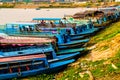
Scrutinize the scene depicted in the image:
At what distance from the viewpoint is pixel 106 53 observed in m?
21.3

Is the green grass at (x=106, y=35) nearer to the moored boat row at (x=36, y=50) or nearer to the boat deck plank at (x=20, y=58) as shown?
the moored boat row at (x=36, y=50)

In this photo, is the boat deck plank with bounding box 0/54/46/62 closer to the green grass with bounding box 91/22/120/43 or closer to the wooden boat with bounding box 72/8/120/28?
the green grass with bounding box 91/22/120/43

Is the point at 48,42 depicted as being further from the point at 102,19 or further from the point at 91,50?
the point at 102,19

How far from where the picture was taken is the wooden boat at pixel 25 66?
18895 mm

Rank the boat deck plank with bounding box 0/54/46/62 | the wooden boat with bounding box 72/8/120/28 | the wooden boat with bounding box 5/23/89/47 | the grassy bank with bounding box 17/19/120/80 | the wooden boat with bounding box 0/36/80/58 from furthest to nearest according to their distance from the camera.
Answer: the wooden boat with bounding box 72/8/120/28 → the wooden boat with bounding box 5/23/89/47 → the wooden boat with bounding box 0/36/80/58 → the boat deck plank with bounding box 0/54/46/62 → the grassy bank with bounding box 17/19/120/80

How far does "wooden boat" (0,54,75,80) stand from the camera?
1890 cm

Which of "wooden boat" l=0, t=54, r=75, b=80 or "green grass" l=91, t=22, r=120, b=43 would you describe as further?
"green grass" l=91, t=22, r=120, b=43

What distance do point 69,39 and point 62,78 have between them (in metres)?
10.0

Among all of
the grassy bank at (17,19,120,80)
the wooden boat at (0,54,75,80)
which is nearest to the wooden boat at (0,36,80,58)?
the wooden boat at (0,54,75,80)

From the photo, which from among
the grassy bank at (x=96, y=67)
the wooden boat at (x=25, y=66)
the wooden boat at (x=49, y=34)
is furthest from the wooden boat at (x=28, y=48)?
the wooden boat at (x=49, y=34)

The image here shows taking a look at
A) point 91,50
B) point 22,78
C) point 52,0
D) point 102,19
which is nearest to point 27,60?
point 22,78

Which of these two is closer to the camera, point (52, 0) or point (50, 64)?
point (50, 64)

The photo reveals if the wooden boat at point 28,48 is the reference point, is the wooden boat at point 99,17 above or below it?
below

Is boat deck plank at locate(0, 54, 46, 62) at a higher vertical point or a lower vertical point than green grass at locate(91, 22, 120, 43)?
higher
